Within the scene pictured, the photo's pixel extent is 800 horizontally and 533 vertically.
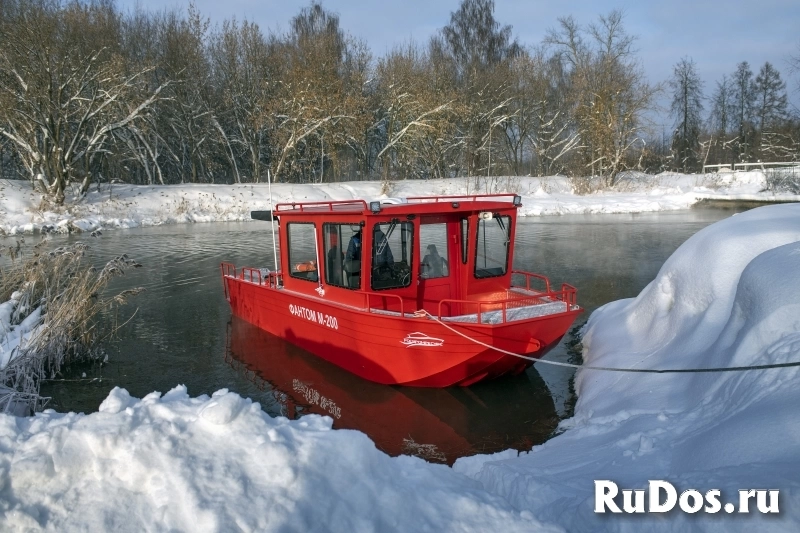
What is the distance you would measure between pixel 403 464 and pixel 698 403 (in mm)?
3014

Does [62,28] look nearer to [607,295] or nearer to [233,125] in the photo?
[233,125]

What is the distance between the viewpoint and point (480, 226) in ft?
30.3

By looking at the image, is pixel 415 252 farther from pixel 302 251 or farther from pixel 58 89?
pixel 58 89

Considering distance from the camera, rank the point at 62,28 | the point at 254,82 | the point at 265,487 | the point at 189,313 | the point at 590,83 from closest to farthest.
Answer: the point at 265,487 < the point at 189,313 < the point at 62,28 < the point at 254,82 < the point at 590,83

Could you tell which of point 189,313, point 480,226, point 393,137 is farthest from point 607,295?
point 393,137

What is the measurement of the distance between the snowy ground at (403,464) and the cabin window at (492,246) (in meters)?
3.50

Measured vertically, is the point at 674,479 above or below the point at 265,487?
below

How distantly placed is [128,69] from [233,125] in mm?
7771

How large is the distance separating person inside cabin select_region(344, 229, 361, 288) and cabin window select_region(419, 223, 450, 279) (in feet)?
2.94

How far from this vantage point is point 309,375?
32.4 ft

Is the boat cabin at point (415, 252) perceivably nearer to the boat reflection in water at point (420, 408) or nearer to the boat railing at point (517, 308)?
the boat railing at point (517, 308)

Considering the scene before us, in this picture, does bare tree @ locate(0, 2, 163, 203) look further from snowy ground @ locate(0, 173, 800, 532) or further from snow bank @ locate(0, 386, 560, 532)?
snow bank @ locate(0, 386, 560, 532)

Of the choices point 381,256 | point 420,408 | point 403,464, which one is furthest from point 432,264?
point 403,464

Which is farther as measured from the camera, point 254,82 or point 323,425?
point 254,82
